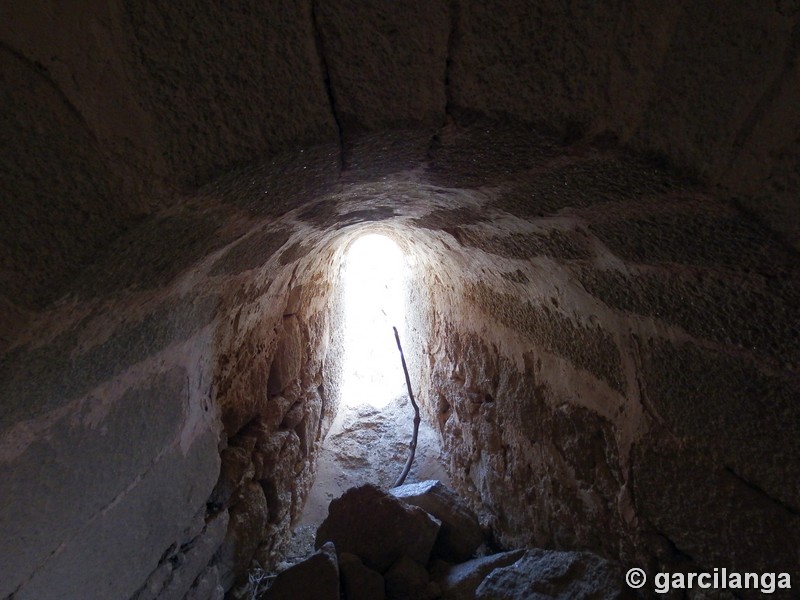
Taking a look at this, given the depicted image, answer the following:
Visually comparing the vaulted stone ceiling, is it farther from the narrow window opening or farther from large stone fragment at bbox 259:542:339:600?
the narrow window opening

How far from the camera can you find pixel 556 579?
1274 millimetres

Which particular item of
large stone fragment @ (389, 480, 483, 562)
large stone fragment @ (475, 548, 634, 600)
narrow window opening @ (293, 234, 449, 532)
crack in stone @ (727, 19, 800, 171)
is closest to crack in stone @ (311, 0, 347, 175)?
crack in stone @ (727, 19, 800, 171)

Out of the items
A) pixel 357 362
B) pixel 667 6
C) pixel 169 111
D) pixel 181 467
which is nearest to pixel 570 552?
pixel 181 467

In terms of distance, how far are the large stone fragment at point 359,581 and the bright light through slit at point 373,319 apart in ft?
6.19

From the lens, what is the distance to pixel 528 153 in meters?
0.74

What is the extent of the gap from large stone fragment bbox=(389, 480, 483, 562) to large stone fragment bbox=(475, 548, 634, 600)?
36 cm

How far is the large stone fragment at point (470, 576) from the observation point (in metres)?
1.54

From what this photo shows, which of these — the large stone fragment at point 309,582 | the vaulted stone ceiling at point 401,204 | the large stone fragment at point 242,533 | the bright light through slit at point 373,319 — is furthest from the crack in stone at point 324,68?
the bright light through slit at point 373,319

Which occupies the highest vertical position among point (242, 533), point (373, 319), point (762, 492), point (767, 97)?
point (767, 97)

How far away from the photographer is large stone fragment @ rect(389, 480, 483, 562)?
1.84m

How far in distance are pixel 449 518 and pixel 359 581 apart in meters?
0.49

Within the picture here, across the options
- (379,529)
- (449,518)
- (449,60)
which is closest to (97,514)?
(449,60)

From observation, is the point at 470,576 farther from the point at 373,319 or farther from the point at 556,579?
the point at 373,319

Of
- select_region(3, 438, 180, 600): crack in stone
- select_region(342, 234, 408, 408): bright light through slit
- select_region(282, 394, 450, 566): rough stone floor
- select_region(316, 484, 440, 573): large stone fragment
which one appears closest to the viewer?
select_region(3, 438, 180, 600): crack in stone
